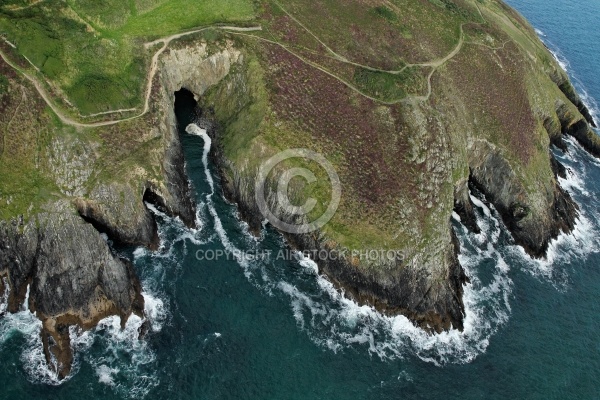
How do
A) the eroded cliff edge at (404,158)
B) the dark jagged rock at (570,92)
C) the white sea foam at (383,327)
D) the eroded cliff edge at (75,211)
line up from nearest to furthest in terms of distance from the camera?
1. the eroded cliff edge at (75,211)
2. the white sea foam at (383,327)
3. the eroded cliff edge at (404,158)
4. the dark jagged rock at (570,92)

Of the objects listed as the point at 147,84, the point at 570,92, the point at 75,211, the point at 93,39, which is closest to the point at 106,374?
the point at 75,211

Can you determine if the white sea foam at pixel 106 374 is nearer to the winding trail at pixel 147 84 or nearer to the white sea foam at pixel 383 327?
the white sea foam at pixel 383 327

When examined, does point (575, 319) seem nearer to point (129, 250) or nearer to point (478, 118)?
point (478, 118)

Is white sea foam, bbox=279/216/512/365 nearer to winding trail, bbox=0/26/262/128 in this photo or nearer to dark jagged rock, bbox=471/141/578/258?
dark jagged rock, bbox=471/141/578/258

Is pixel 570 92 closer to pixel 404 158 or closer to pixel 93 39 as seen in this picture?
pixel 404 158
